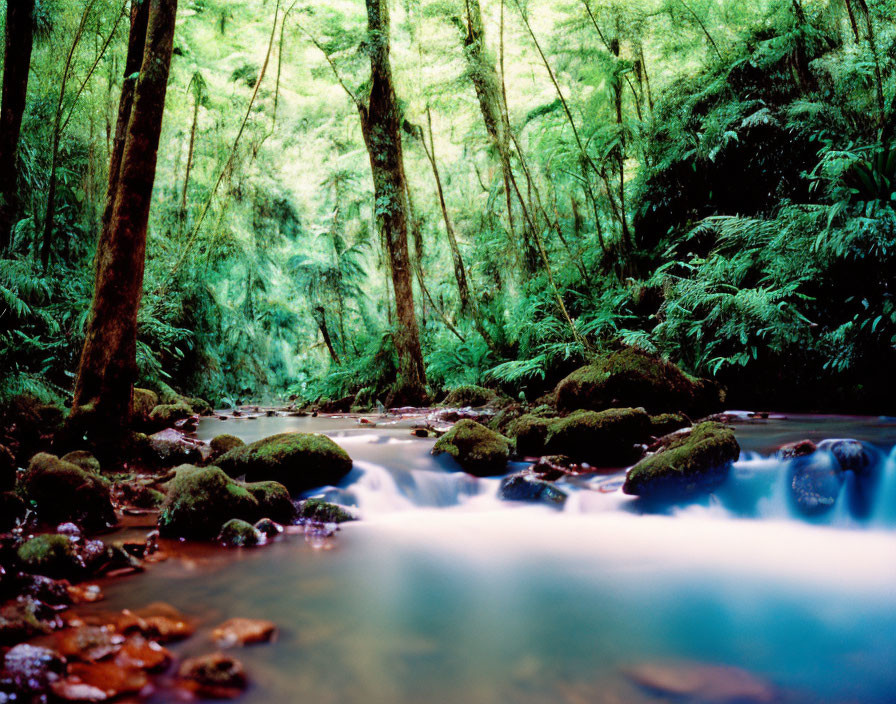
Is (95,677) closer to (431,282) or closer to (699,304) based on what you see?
(699,304)

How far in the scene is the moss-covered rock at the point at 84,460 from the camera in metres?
4.16

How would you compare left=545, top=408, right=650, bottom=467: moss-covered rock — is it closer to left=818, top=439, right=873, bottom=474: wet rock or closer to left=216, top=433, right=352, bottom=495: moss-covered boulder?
left=818, top=439, right=873, bottom=474: wet rock

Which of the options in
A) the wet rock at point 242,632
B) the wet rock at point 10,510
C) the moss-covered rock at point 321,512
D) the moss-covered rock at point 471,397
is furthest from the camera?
the moss-covered rock at point 471,397

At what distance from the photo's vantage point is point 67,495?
11.4 ft

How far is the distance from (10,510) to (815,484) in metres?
5.47

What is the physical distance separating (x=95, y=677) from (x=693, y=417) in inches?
260

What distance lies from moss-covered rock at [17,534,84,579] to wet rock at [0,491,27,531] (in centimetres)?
Result: 84

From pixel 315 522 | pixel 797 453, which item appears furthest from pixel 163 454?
pixel 797 453

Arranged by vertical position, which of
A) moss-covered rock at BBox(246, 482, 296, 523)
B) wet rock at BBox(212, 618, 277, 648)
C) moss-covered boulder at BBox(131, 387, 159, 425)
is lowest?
wet rock at BBox(212, 618, 277, 648)

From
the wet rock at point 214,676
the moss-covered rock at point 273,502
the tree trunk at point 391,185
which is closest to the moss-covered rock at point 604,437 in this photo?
the moss-covered rock at point 273,502

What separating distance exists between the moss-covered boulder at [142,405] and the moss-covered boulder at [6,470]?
9.31 ft

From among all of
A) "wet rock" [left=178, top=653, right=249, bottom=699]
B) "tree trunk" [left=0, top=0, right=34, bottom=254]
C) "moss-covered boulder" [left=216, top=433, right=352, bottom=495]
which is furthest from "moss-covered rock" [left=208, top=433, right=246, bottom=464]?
"tree trunk" [left=0, top=0, right=34, bottom=254]

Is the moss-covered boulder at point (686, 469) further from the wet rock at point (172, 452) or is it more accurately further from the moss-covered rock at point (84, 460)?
the moss-covered rock at point (84, 460)

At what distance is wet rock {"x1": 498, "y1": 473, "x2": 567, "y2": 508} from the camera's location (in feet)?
14.0
